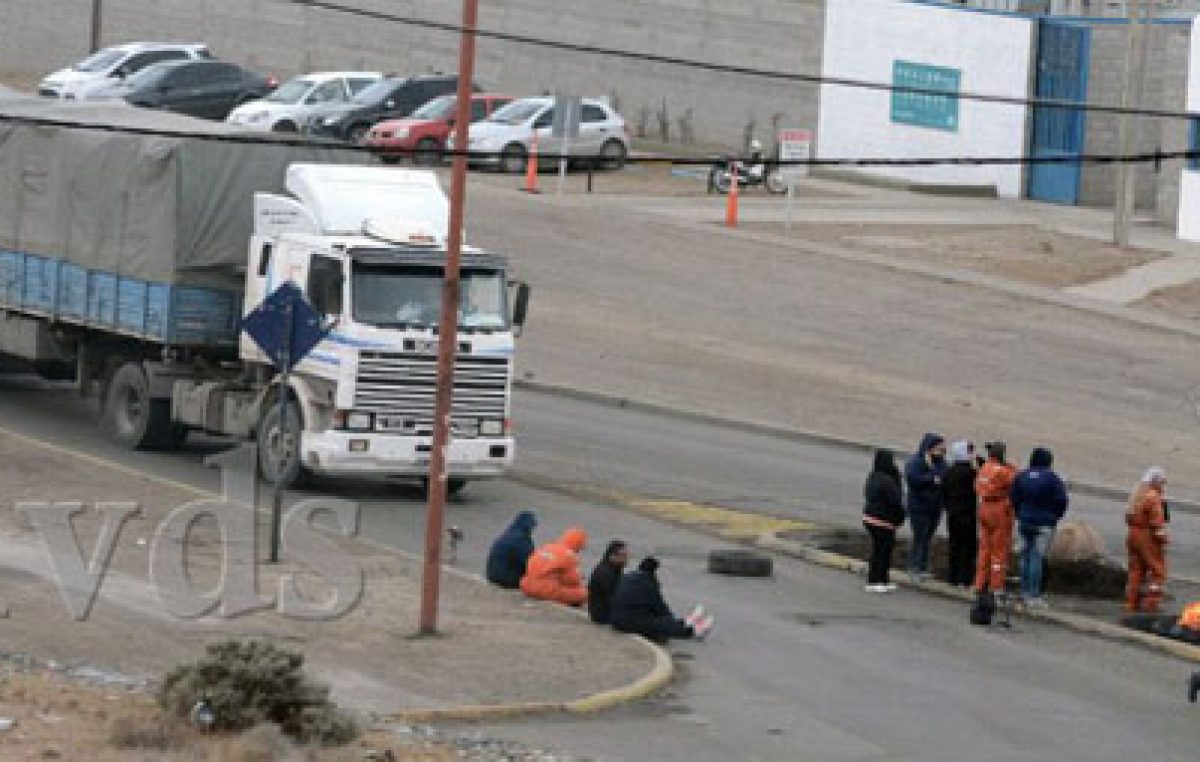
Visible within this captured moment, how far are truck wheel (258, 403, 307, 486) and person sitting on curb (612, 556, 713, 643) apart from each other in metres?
6.79

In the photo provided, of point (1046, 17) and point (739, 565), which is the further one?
point (1046, 17)

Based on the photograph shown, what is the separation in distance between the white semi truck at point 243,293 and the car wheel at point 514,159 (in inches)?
964

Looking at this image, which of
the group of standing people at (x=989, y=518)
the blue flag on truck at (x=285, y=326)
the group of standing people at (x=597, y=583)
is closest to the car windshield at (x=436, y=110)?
the group of standing people at (x=989, y=518)

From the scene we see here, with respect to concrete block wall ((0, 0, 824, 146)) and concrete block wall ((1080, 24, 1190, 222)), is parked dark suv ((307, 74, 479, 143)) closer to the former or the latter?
concrete block wall ((0, 0, 824, 146))

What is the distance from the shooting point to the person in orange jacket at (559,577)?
23.5 metres

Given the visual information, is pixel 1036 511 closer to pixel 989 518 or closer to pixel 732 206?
pixel 989 518

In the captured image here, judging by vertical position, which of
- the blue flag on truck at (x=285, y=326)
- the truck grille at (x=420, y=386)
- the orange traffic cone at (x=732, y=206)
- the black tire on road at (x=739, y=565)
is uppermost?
the orange traffic cone at (x=732, y=206)

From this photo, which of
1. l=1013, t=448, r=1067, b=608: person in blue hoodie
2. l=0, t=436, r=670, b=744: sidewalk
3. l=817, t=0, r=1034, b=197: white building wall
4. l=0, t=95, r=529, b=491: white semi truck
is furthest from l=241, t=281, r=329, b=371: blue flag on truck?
l=817, t=0, r=1034, b=197: white building wall

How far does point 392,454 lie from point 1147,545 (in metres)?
8.04

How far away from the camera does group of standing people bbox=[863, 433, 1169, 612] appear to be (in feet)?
79.8

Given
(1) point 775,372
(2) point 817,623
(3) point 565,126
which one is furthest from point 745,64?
(2) point 817,623

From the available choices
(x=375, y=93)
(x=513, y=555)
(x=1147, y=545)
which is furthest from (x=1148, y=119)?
(x=513, y=555)

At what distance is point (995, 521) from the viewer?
24.3m

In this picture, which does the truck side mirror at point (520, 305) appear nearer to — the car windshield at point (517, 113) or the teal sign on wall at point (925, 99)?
the car windshield at point (517, 113)
